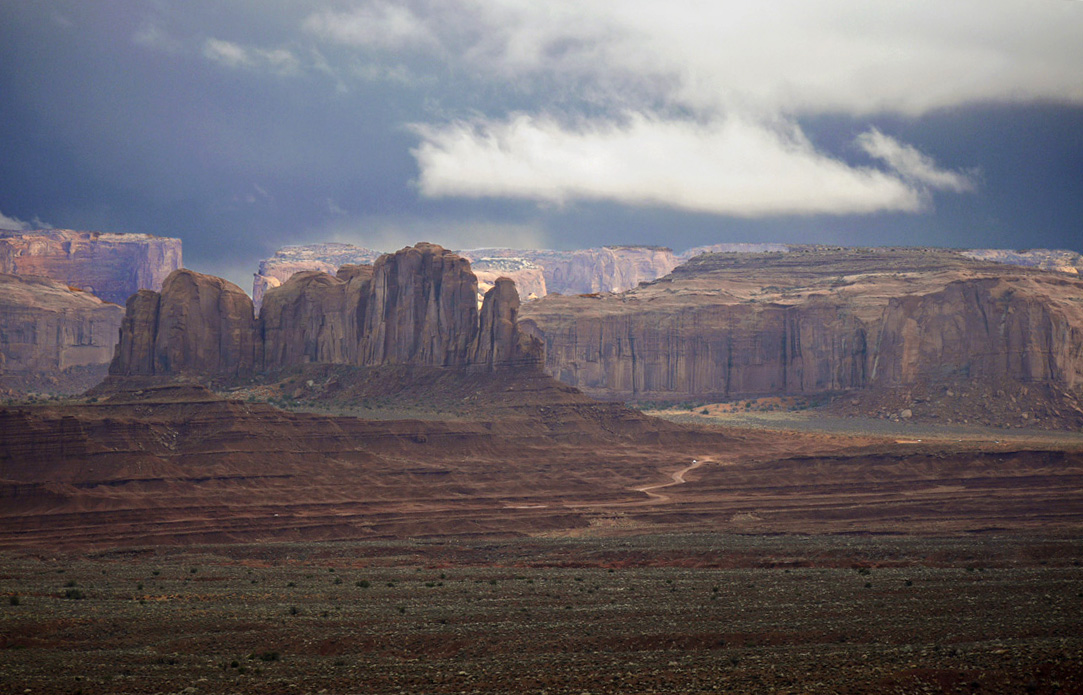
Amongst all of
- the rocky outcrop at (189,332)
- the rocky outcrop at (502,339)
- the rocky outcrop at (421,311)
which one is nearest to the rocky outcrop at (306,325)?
the rocky outcrop at (189,332)

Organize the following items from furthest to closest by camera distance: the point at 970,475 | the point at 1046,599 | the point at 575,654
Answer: the point at 970,475, the point at 1046,599, the point at 575,654

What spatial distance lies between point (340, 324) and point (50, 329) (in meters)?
87.4

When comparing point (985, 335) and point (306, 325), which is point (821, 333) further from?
point (306, 325)

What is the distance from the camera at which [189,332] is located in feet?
373

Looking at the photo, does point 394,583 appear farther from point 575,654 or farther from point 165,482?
point 165,482

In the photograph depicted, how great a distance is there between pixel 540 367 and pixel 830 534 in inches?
1906

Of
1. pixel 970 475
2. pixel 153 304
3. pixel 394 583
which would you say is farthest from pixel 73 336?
pixel 394 583

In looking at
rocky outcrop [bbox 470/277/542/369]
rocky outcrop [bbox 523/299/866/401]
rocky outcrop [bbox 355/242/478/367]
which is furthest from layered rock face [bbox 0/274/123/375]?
rocky outcrop [bbox 470/277/542/369]

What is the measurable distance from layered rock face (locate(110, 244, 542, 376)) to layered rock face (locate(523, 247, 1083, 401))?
50139 millimetres

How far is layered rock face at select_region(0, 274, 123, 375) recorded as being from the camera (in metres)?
180

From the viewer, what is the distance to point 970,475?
84688 mm

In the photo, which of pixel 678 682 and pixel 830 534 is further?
pixel 830 534

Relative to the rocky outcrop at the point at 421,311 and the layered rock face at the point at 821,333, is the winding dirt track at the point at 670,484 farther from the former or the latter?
the layered rock face at the point at 821,333

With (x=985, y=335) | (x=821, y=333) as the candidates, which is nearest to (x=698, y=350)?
(x=821, y=333)
